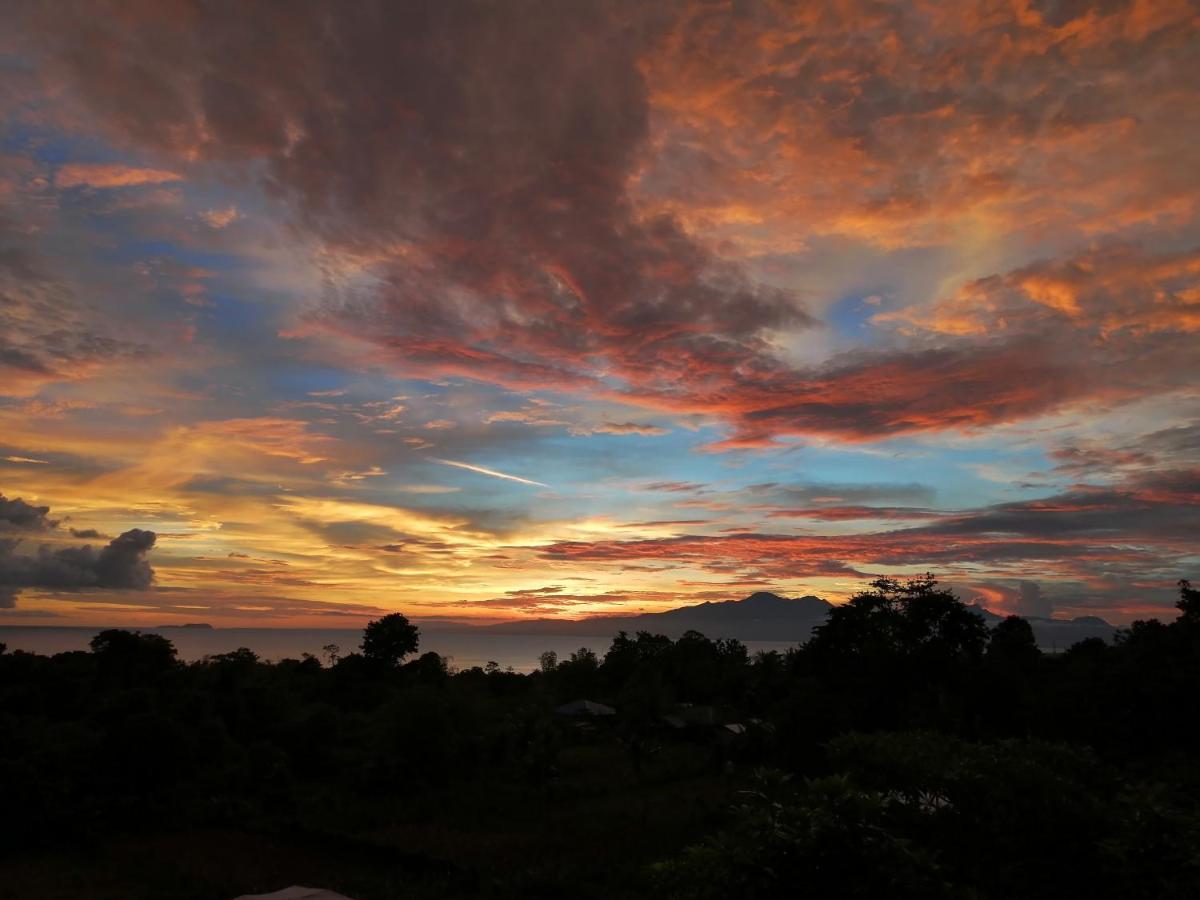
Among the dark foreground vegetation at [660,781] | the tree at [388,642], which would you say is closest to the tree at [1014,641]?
the dark foreground vegetation at [660,781]

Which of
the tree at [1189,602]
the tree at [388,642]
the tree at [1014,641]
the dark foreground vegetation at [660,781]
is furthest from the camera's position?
the tree at [388,642]

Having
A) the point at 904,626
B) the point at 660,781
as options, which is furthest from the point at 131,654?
the point at 904,626

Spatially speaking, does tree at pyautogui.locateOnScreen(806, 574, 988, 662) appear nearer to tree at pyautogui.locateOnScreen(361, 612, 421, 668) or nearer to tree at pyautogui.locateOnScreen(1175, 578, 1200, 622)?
tree at pyautogui.locateOnScreen(1175, 578, 1200, 622)

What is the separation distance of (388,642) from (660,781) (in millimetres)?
28726

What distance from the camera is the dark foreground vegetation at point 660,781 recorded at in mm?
6355

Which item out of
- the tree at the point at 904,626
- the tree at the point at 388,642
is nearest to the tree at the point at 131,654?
the tree at the point at 388,642

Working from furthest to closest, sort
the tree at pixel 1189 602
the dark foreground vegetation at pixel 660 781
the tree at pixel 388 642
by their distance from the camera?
the tree at pixel 388 642, the tree at pixel 1189 602, the dark foreground vegetation at pixel 660 781

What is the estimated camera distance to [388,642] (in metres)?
53.3

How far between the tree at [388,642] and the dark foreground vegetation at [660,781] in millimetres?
11752

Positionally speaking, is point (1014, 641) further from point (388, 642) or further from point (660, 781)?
point (388, 642)

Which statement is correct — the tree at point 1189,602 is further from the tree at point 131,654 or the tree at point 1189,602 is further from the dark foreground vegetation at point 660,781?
the tree at point 131,654

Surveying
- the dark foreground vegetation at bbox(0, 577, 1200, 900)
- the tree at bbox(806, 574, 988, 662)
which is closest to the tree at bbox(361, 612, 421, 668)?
the dark foreground vegetation at bbox(0, 577, 1200, 900)

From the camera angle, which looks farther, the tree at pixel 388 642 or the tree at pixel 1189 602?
the tree at pixel 388 642

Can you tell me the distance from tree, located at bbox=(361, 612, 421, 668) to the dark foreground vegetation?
1175 cm
